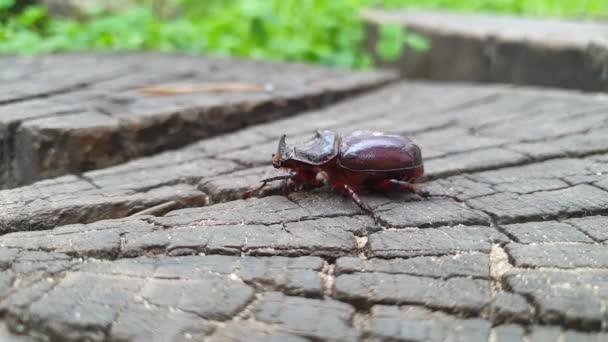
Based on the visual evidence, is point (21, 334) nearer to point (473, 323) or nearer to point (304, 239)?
point (304, 239)

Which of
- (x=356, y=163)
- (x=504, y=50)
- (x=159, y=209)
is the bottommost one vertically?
(x=159, y=209)

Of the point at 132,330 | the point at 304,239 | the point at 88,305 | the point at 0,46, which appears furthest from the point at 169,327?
the point at 0,46

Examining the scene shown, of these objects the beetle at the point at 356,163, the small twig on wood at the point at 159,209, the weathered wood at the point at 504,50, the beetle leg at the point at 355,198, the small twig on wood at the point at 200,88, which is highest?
the weathered wood at the point at 504,50

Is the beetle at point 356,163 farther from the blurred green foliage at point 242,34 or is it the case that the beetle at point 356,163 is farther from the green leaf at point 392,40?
the green leaf at point 392,40

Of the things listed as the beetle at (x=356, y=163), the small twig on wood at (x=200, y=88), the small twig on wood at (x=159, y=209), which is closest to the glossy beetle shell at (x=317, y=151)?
the beetle at (x=356, y=163)

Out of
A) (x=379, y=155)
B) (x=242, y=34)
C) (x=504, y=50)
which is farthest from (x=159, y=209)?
(x=242, y=34)

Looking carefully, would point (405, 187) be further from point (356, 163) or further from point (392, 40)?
point (392, 40)
